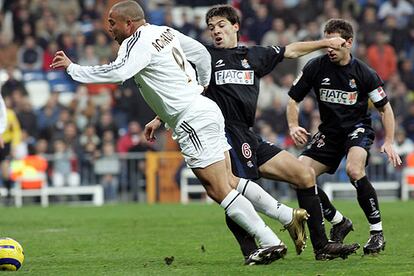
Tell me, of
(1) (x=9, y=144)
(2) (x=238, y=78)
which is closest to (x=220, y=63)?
(2) (x=238, y=78)

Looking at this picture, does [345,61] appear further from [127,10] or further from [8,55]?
[8,55]

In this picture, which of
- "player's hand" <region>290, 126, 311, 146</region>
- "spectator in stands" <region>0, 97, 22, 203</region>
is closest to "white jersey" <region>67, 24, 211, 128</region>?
"player's hand" <region>290, 126, 311, 146</region>

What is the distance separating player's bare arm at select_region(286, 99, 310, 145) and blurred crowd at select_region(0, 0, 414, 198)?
10493 mm

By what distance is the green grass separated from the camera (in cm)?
868

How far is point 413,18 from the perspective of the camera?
82.1 ft

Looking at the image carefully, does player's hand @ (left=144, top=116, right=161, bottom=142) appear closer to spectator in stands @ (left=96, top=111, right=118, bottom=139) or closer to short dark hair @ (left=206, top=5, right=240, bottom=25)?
short dark hair @ (left=206, top=5, right=240, bottom=25)

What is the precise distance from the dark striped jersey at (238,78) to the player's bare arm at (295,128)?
70 centimetres

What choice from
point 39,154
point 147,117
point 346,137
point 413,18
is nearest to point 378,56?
point 413,18

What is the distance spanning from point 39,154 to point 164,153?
2552 millimetres

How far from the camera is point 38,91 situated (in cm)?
2381

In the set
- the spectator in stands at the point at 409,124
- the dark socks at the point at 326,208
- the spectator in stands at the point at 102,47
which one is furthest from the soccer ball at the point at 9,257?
the spectator in stands at the point at 102,47

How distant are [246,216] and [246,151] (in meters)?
1.00

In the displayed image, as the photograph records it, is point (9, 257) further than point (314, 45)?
No

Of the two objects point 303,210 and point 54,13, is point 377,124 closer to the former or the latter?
point 54,13
